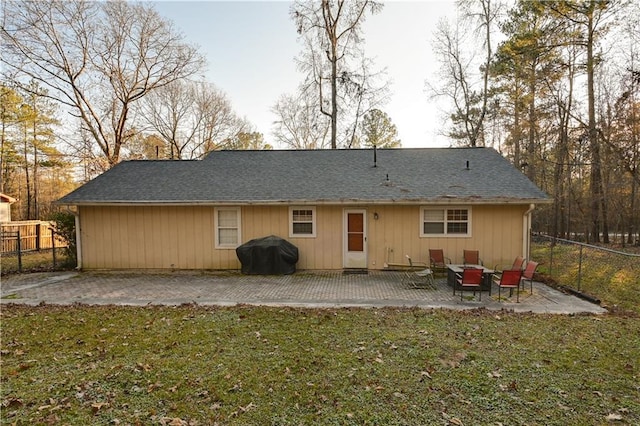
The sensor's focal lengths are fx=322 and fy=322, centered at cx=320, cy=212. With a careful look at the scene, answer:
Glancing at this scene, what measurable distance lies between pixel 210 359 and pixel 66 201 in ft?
31.3

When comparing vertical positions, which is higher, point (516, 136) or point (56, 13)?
point (56, 13)

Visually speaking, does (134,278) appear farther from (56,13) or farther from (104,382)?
(56,13)

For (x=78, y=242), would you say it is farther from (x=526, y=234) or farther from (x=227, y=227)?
(x=526, y=234)

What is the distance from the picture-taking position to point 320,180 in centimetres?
1157

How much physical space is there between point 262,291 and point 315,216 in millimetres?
3275

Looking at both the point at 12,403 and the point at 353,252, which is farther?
the point at 353,252

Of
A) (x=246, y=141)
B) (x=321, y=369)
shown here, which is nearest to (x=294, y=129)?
(x=246, y=141)

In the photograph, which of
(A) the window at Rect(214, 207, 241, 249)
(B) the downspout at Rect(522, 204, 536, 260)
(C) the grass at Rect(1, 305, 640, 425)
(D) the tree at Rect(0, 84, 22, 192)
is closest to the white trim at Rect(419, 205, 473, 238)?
(B) the downspout at Rect(522, 204, 536, 260)

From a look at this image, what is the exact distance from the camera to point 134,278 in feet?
33.2

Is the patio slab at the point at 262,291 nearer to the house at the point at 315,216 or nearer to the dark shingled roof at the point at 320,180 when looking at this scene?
the house at the point at 315,216

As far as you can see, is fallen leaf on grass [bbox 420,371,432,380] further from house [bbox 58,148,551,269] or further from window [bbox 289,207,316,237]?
window [bbox 289,207,316,237]

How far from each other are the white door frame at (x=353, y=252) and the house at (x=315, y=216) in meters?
→ 0.03

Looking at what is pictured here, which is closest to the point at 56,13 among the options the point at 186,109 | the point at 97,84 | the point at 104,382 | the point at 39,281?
the point at 97,84

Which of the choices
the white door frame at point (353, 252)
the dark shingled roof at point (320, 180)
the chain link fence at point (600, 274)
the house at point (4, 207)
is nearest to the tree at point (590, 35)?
the chain link fence at point (600, 274)
